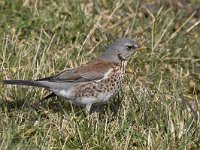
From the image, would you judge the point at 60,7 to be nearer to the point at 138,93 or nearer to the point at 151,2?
the point at 151,2

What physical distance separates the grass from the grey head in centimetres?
37

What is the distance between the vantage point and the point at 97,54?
8.92 meters

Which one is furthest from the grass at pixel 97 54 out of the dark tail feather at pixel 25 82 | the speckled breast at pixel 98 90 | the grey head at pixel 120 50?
the grey head at pixel 120 50

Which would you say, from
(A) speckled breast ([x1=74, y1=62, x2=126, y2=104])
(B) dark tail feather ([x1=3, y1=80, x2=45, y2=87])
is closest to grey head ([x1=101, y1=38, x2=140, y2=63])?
(A) speckled breast ([x1=74, y1=62, x2=126, y2=104])

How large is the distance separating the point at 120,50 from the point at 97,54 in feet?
4.91

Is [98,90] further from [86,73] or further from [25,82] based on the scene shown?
[25,82]

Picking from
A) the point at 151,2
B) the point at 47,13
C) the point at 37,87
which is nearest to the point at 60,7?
the point at 47,13

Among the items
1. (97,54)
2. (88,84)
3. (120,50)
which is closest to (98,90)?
(88,84)

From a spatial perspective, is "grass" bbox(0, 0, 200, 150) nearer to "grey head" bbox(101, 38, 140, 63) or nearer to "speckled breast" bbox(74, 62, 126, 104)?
"speckled breast" bbox(74, 62, 126, 104)

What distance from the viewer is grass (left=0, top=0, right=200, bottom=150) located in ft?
21.0

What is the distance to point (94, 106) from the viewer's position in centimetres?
748

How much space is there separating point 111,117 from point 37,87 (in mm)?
921

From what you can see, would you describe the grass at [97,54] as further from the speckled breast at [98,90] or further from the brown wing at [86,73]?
the brown wing at [86,73]

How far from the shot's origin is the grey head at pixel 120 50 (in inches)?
293
